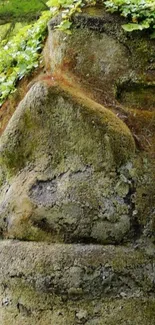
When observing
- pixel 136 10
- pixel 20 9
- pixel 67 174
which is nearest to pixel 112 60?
pixel 136 10

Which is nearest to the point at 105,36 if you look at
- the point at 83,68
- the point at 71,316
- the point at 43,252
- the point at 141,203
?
the point at 83,68

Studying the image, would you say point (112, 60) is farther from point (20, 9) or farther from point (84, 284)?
point (20, 9)

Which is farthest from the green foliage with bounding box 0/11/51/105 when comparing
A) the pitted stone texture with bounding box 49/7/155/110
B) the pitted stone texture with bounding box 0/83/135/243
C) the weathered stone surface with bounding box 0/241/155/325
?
the weathered stone surface with bounding box 0/241/155/325

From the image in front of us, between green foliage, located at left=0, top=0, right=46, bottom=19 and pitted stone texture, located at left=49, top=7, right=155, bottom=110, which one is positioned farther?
green foliage, located at left=0, top=0, right=46, bottom=19

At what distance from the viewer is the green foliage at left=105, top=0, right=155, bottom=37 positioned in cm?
215

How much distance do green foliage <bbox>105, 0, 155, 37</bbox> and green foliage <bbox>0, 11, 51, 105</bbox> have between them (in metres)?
0.38

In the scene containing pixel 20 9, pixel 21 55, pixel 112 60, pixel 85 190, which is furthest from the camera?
pixel 20 9

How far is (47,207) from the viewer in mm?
1859

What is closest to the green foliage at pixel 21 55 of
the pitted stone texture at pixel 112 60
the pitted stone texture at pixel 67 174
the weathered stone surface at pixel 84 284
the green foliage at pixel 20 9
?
the pitted stone texture at pixel 112 60

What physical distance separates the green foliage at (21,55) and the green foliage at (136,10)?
384 mm

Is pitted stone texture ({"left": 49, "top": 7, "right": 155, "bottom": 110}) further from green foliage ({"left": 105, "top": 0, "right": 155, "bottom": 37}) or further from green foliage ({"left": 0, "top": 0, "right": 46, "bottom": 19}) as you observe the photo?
green foliage ({"left": 0, "top": 0, "right": 46, "bottom": 19})

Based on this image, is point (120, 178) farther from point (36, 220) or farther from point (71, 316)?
point (71, 316)

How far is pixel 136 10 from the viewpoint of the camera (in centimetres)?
219

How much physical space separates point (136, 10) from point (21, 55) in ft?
1.94
